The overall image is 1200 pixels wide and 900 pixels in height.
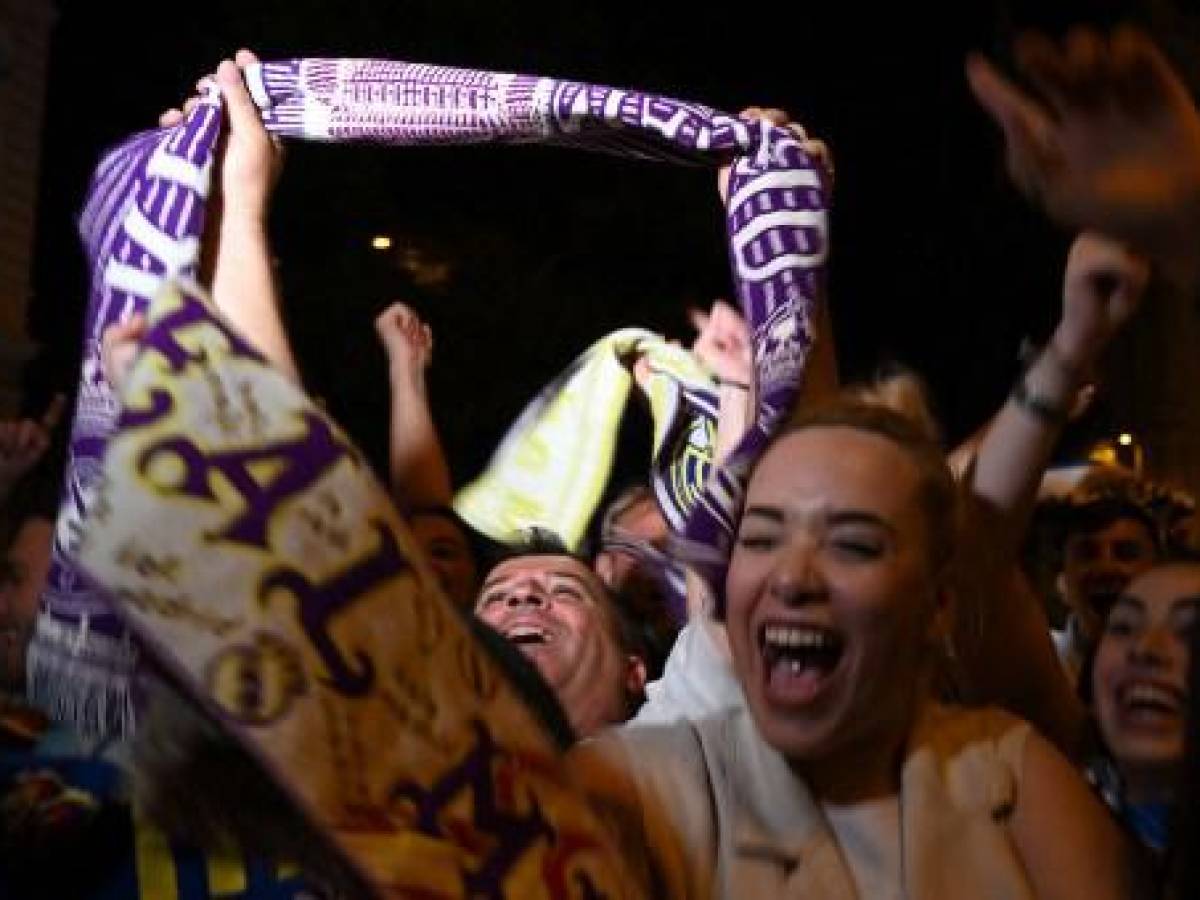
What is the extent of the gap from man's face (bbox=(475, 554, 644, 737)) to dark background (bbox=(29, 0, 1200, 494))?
7511mm

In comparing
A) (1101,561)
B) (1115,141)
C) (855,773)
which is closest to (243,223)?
(855,773)

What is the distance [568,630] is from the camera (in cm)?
311

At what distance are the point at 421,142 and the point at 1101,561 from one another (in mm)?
1661

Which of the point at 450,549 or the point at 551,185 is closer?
the point at 450,549

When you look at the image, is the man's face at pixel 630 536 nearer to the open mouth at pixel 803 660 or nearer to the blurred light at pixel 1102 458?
the blurred light at pixel 1102 458

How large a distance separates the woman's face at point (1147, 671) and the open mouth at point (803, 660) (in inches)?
36.2

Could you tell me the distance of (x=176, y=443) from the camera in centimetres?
139

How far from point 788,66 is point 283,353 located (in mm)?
9319

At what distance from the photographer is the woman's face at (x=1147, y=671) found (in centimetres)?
259

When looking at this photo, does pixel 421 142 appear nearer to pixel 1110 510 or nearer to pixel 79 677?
pixel 79 677

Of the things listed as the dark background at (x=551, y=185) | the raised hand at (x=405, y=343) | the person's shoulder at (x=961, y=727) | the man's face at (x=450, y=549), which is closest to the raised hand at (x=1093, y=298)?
the person's shoulder at (x=961, y=727)

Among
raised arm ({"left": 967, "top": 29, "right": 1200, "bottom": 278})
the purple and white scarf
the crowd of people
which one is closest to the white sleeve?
the crowd of people

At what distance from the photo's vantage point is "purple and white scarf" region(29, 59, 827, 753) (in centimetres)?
246

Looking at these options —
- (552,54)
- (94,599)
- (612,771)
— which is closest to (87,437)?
(94,599)
